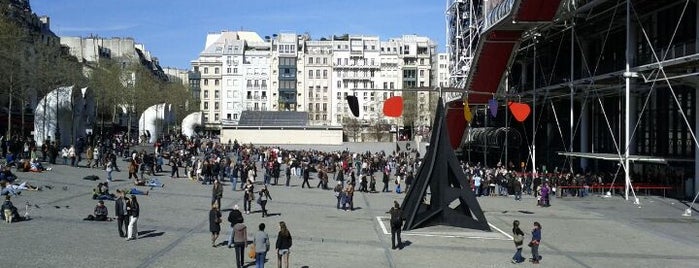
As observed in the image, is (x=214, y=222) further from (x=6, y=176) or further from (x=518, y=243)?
(x=6, y=176)

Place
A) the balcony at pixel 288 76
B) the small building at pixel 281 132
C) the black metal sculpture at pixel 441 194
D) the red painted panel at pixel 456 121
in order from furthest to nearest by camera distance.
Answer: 1. the balcony at pixel 288 76
2. the small building at pixel 281 132
3. the red painted panel at pixel 456 121
4. the black metal sculpture at pixel 441 194

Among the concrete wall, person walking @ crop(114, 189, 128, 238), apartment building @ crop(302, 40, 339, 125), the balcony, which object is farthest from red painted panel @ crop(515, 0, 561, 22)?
the balcony

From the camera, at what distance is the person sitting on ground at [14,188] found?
74.0 feet

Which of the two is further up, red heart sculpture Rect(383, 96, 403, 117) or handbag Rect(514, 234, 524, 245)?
red heart sculpture Rect(383, 96, 403, 117)

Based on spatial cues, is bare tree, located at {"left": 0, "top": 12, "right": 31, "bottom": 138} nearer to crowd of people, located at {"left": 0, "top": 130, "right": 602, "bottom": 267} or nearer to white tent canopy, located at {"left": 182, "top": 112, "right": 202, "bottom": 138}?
crowd of people, located at {"left": 0, "top": 130, "right": 602, "bottom": 267}

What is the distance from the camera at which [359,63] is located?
107750 mm

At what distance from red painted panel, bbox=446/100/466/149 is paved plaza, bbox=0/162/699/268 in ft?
67.2

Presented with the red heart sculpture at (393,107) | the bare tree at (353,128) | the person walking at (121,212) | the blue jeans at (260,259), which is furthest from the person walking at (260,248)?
the bare tree at (353,128)

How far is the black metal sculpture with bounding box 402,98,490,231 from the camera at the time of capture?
20844 mm

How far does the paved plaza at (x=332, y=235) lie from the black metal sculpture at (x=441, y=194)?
39 centimetres

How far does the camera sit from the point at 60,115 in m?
41.2

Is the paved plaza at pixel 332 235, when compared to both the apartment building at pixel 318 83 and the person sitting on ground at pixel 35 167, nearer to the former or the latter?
the person sitting on ground at pixel 35 167

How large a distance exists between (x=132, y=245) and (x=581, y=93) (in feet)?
97.2

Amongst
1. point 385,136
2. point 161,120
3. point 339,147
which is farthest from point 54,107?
point 385,136
